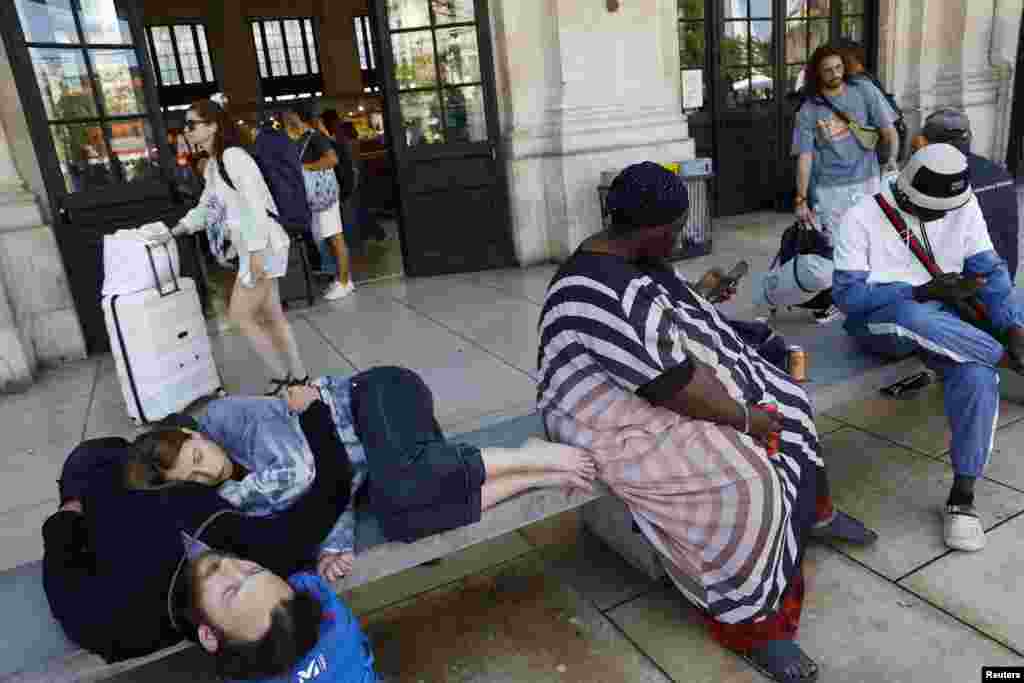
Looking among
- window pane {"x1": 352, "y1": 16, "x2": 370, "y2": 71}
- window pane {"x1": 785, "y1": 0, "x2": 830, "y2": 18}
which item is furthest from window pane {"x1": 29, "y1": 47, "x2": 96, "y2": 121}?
window pane {"x1": 352, "y1": 16, "x2": 370, "y2": 71}

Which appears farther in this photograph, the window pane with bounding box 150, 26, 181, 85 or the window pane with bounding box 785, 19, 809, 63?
the window pane with bounding box 150, 26, 181, 85

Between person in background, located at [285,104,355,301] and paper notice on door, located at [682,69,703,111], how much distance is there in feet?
12.3

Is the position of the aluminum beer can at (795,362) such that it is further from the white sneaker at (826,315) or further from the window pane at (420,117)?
the window pane at (420,117)

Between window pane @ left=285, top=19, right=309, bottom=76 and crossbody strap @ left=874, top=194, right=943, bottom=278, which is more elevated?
window pane @ left=285, top=19, right=309, bottom=76

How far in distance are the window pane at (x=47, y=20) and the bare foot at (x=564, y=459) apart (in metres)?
5.06

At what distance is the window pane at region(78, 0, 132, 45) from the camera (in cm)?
553

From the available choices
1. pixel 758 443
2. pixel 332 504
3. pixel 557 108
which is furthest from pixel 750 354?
pixel 557 108

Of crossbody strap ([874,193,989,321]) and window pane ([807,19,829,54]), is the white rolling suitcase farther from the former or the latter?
window pane ([807,19,829,54])

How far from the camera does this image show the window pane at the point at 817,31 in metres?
8.89

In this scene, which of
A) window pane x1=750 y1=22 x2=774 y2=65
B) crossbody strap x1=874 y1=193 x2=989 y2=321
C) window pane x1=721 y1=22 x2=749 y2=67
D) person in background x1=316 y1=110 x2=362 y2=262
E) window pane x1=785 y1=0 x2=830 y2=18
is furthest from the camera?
window pane x1=785 y1=0 x2=830 y2=18

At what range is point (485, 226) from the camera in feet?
23.8

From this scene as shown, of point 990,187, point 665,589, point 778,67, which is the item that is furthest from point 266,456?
point 778,67

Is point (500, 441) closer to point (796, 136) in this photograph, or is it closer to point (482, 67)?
point (796, 136)

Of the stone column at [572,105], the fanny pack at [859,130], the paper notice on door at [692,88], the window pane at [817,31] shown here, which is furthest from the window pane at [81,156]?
the window pane at [817,31]
